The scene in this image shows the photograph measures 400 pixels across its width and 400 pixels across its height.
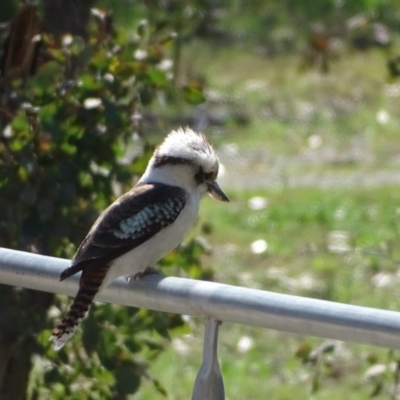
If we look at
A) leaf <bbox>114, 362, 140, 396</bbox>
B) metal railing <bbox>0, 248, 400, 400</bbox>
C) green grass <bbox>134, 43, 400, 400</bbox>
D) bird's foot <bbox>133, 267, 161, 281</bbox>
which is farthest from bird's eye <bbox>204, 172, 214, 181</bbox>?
metal railing <bbox>0, 248, 400, 400</bbox>

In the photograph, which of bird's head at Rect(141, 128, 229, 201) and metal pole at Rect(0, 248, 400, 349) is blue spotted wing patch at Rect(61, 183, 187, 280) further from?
metal pole at Rect(0, 248, 400, 349)

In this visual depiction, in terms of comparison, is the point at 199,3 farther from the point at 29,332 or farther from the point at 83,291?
the point at 83,291

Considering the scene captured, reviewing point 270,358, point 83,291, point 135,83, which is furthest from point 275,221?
point 83,291

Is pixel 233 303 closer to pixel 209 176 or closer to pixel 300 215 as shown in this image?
pixel 209 176

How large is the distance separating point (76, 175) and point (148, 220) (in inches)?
19.1

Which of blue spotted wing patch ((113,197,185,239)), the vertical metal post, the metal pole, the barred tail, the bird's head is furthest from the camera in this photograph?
the bird's head

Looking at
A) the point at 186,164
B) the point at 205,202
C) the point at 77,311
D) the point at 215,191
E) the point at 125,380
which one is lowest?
the point at 205,202

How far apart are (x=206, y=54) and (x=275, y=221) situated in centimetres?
530

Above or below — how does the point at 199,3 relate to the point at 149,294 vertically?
below

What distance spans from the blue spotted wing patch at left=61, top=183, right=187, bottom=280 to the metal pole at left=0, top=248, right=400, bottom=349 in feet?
2.30

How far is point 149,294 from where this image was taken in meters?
2.60

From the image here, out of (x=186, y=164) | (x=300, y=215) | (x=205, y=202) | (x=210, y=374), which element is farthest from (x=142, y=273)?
(x=205, y=202)

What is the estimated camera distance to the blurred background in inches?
161

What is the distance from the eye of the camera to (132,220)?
378 centimetres
